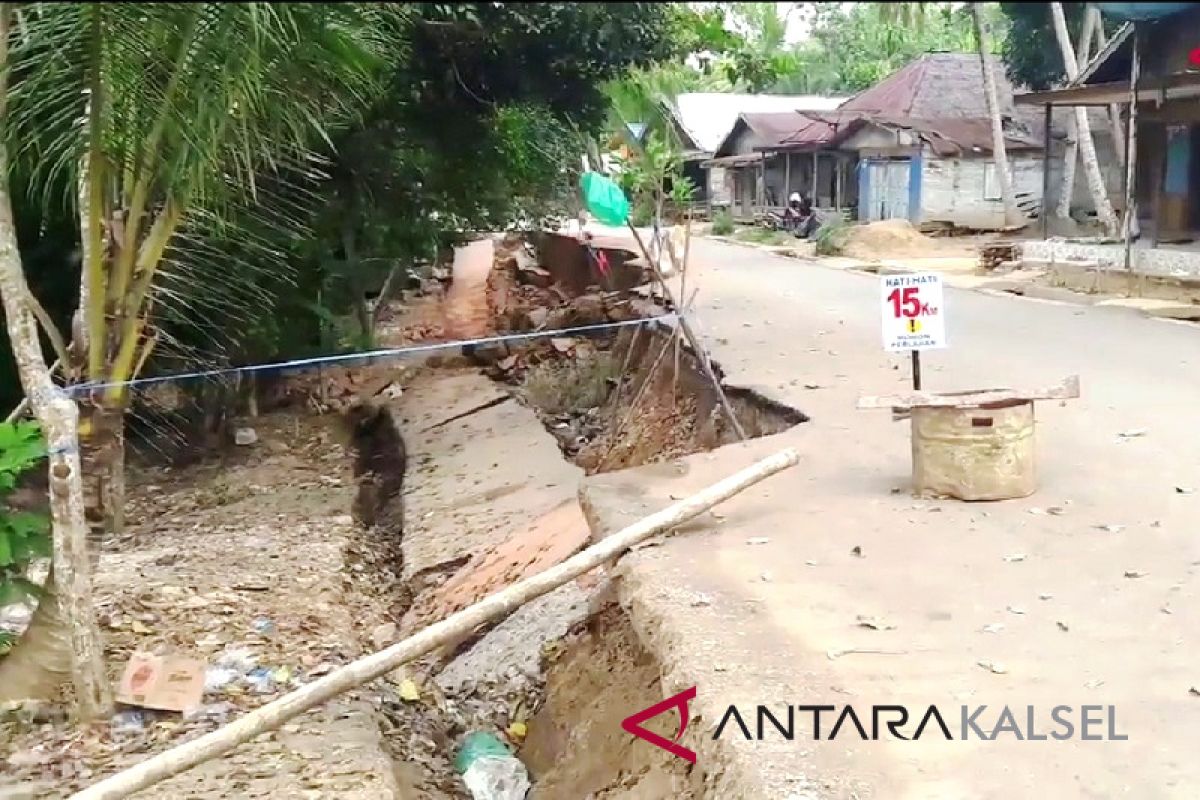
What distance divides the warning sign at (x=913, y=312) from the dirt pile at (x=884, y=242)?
15991mm

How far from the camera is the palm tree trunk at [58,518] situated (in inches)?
189

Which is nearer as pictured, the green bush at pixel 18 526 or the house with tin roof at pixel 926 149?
the green bush at pixel 18 526

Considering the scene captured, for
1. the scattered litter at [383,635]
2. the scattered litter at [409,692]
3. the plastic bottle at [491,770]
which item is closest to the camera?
the plastic bottle at [491,770]

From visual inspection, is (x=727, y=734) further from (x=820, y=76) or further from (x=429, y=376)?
(x=820, y=76)

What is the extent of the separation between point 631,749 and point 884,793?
1.49 metres

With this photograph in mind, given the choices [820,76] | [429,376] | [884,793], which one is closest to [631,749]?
[884,793]

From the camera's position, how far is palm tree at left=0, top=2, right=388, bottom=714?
14.1ft

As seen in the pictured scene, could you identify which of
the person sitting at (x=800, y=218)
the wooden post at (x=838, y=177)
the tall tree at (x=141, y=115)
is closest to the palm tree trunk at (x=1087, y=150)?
the person sitting at (x=800, y=218)

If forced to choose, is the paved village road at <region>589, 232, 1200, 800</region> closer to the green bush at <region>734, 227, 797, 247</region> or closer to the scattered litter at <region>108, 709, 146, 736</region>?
the scattered litter at <region>108, 709, 146, 736</region>

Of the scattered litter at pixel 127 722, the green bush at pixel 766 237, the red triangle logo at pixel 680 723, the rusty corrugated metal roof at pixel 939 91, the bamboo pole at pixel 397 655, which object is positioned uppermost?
the rusty corrugated metal roof at pixel 939 91

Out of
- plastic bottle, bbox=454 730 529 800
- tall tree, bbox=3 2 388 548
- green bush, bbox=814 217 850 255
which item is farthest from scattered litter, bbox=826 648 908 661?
green bush, bbox=814 217 850 255

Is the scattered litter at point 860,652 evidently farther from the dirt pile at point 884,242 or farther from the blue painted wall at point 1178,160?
the dirt pile at point 884,242

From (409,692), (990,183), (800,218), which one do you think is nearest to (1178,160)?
(990,183)

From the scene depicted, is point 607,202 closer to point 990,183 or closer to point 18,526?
point 18,526
